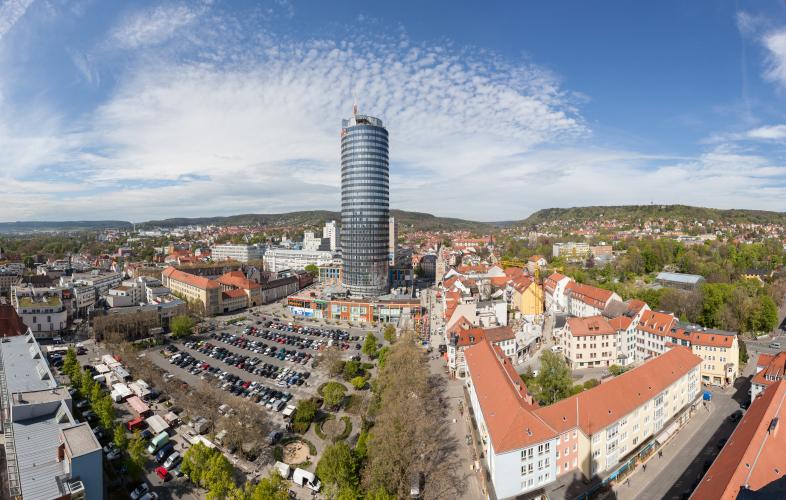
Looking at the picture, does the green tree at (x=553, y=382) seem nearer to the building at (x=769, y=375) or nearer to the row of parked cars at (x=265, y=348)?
Answer: the building at (x=769, y=375)

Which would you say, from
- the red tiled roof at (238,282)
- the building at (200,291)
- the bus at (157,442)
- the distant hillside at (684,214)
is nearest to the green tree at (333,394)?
the bus at (157,442)

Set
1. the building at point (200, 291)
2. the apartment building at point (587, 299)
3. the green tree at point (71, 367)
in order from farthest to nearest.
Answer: the building at point (200, 291), the apartment building at point (587, 299), the green tree at point (71, 367)

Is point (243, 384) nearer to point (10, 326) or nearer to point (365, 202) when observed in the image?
point (10, 326)

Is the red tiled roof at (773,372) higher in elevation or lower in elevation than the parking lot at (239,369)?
higher

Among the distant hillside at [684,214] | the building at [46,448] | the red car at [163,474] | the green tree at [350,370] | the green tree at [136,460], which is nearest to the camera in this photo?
the building at [46,448]

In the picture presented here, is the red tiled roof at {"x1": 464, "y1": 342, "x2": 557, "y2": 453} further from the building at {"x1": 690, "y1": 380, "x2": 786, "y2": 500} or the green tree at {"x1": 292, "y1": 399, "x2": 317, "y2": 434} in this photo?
the green tree at {"x1": 292, "y1": 399, "x2": 317, "y2": 434}

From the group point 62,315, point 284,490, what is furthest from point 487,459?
point 62,315

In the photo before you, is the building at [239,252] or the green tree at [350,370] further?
the building at [239,252]
